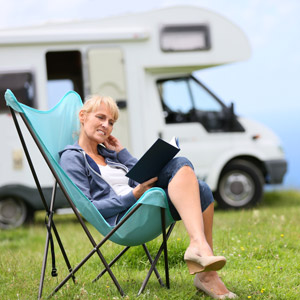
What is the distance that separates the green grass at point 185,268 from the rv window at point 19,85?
2.72 m

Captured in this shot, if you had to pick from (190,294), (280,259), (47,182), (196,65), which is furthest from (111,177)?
(196,65)

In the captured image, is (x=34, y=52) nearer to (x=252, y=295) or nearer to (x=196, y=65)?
(x=196, y=65)

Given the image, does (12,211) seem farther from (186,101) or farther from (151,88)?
(186,101)

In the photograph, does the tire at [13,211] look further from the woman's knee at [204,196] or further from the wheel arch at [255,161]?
the woman's knee at [204,196]

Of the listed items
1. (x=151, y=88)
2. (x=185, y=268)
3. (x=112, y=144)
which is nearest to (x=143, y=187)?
(x=112, y=144)

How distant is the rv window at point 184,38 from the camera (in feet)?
26.8

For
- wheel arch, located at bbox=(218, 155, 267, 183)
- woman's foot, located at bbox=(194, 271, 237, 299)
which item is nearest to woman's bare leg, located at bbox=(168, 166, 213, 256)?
woman's foot, located at bbox=(194, 271, 237, 299)

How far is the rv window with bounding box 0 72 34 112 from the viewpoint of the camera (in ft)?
25.8

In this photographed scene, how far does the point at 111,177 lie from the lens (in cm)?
387

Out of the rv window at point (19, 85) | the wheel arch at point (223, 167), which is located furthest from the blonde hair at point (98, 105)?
the wheel arch at point (223, 167)

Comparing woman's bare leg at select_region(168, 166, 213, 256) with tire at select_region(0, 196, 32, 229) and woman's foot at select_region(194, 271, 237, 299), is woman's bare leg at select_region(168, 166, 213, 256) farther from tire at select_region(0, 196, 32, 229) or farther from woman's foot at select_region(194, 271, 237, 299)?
tire at select_region(0, 196, 32, 229)

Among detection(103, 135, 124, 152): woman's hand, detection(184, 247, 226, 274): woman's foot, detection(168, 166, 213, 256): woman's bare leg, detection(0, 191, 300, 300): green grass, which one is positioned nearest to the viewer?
detection(184, 247, 226, 274): woman's foot

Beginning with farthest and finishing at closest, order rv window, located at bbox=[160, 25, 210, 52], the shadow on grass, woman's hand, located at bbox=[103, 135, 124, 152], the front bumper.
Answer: the shadow on grass, the front bumper, rv window, located at bbox=[160, 25, 210, 52], woman's hand, located at bbox=[103, 135, 124, 152]

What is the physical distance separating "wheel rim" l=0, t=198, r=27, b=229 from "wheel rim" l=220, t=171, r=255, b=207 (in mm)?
2637
